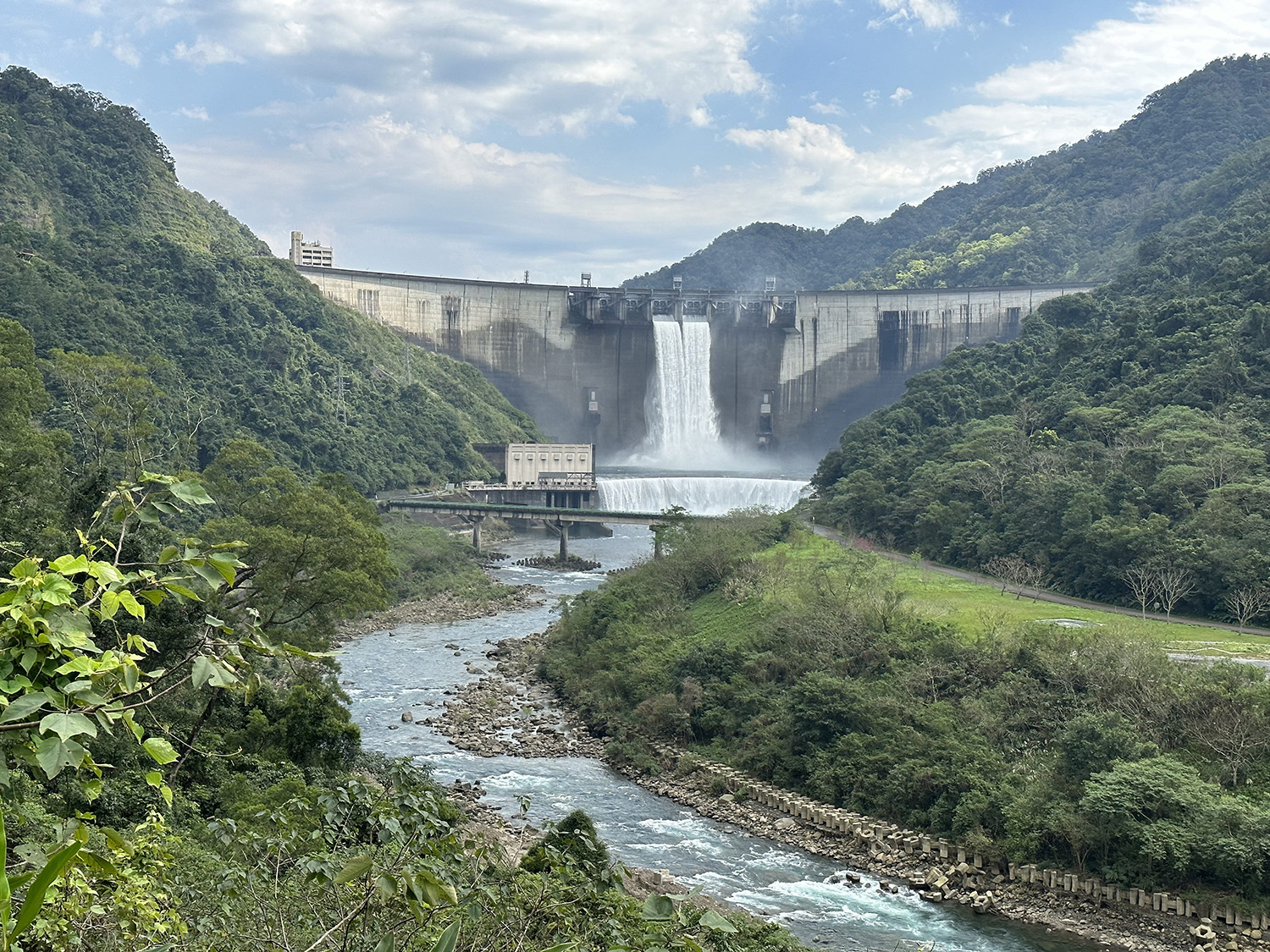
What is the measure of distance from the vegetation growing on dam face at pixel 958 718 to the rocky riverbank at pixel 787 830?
0.67 meters

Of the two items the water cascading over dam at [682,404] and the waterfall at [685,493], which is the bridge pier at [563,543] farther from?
the water cascading over dam at [682,404]

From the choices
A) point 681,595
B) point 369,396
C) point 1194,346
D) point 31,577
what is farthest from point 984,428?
point 31,577

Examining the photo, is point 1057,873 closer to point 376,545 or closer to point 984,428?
point 376,545

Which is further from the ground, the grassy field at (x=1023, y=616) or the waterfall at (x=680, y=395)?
the waterfall at (x=680, y=395)

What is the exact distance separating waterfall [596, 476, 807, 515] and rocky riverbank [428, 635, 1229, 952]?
26.5m

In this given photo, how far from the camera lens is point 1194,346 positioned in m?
39.2

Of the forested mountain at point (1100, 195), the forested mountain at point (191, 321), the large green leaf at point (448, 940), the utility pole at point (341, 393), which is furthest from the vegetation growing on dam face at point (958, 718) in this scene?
the forested mountain at point (1100, 195)

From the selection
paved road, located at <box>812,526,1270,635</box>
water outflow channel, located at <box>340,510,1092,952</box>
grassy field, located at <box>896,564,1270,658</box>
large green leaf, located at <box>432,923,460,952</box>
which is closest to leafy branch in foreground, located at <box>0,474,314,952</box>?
large green leaf, located at <box>432,923,460,952</box>

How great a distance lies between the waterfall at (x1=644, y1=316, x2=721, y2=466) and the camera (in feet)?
247

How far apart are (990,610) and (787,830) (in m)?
9.55

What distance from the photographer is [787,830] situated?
2103 cm

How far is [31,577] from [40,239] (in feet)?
182

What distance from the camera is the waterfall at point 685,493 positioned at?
59.4m

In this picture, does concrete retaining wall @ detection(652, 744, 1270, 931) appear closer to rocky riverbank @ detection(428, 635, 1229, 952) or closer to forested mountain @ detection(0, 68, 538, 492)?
rocky riverbank @ detection(428, 635, 1229, 952)
